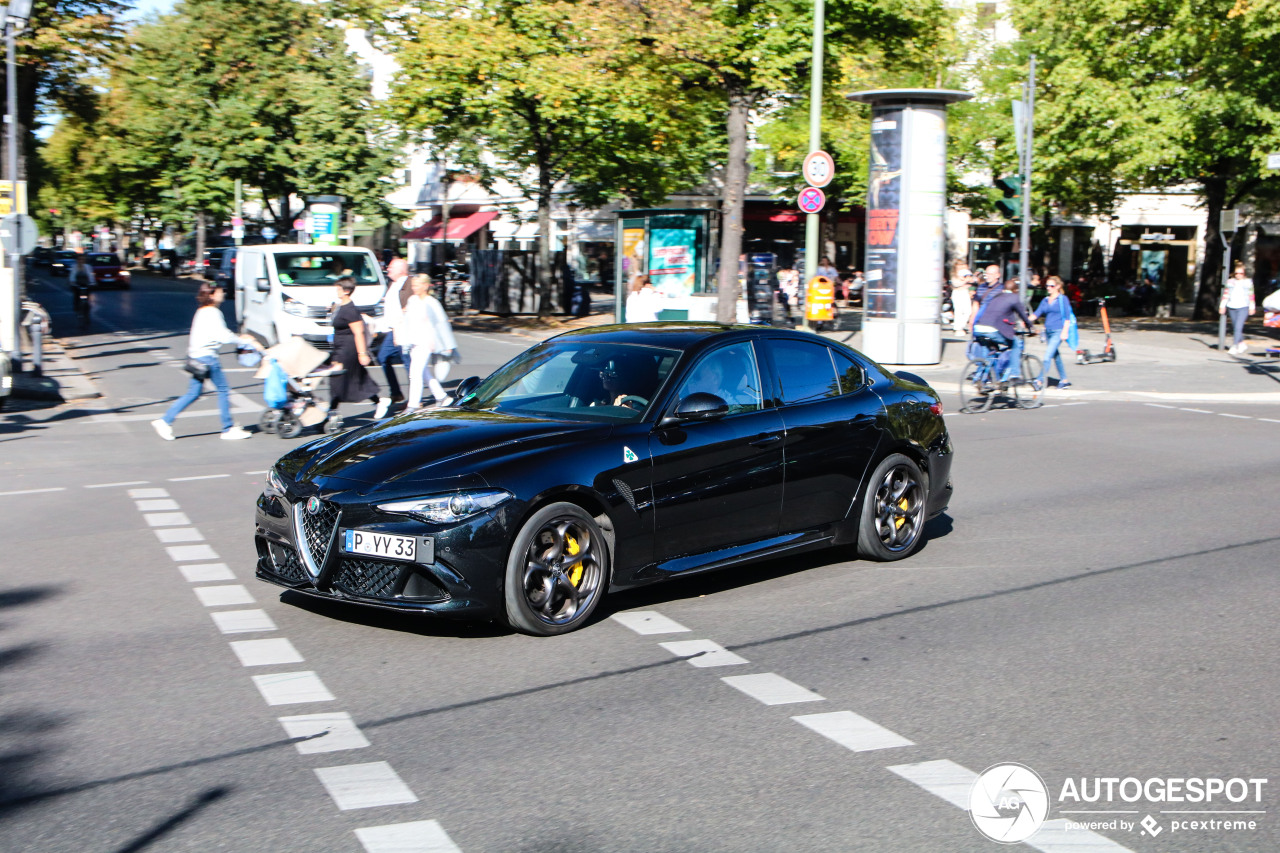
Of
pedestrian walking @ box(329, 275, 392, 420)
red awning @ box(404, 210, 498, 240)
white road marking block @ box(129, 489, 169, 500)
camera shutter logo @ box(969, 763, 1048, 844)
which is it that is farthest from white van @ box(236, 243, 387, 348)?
red awning @ box(404, 210, 498, 240)

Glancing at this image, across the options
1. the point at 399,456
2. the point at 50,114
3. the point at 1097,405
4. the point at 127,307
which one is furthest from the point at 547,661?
the point at 127,307

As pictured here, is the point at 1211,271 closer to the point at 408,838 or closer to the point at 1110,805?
the point at 1110,805

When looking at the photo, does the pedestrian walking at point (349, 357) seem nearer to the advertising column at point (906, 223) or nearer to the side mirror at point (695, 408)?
the side mirror at point (695, 408)

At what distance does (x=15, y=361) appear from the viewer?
19406mm

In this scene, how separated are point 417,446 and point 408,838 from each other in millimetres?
2714

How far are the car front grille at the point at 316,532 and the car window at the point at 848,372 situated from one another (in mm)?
→ 3332

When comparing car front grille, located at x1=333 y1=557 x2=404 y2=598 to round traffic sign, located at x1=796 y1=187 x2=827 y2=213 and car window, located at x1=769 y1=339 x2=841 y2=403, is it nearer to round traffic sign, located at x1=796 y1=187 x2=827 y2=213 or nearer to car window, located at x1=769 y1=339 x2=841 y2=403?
car window, located at x1=769 y1=339 x2=841 y2=403

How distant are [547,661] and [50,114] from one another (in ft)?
105

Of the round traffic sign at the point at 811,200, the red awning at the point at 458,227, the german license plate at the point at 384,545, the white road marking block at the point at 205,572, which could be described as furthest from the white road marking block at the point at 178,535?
the red awning at the point at 458,227

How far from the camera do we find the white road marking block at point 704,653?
6.01m

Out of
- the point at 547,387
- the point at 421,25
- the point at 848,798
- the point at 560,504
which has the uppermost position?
the point at 421,25

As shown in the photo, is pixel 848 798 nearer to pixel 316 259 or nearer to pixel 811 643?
pixel 811 643

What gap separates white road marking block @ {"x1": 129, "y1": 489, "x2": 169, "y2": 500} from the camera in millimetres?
10680

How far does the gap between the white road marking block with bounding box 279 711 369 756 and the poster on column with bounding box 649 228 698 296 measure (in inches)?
931
